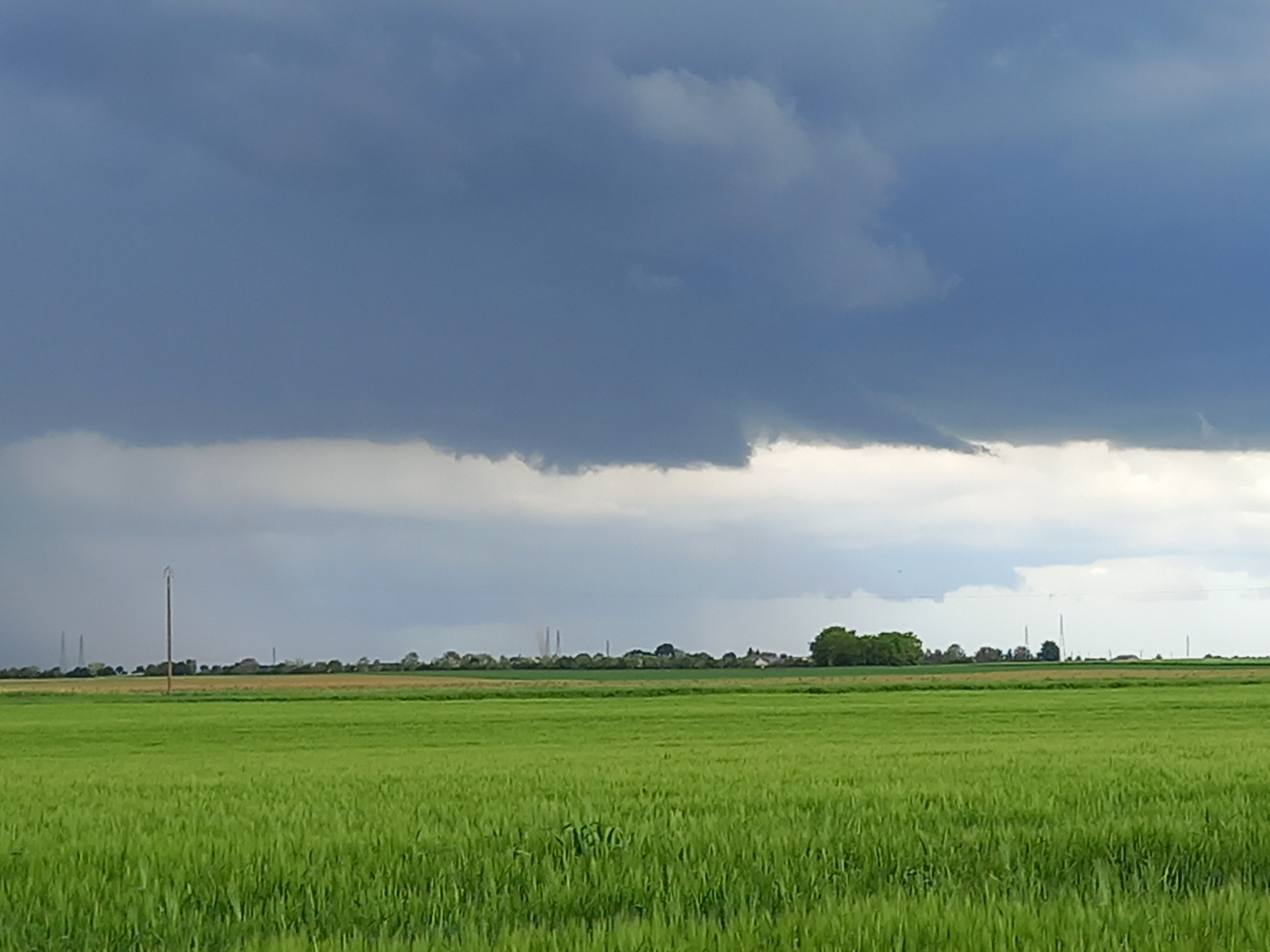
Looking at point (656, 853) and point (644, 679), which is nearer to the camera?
point (656, 853)

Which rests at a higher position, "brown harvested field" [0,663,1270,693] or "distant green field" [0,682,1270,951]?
"distant green field" [0,682,1270,951]

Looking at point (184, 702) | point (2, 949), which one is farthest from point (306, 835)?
point (184, 702)

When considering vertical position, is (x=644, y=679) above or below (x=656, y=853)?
below

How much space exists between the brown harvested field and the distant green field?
7738 centimetres

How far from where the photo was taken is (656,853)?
10.1 meters

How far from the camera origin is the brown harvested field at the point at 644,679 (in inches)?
4195

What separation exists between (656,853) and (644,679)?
154 m

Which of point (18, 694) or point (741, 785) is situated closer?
point (741, 785)

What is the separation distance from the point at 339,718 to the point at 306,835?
49112 millimetres

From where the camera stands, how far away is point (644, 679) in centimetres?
16212

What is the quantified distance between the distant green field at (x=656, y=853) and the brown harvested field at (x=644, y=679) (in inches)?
3047

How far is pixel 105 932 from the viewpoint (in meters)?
7.83

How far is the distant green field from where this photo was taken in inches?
271

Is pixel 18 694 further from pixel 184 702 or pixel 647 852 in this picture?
pixel 647 852
